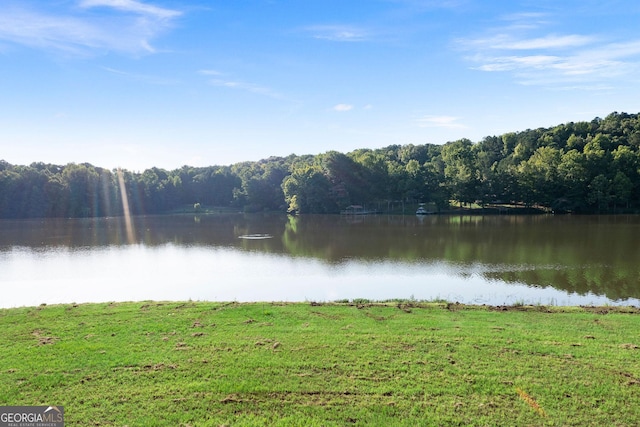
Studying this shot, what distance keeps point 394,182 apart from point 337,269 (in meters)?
61.3

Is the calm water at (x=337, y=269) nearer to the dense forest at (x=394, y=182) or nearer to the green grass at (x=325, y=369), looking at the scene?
the green grass at (x=325, y=369)

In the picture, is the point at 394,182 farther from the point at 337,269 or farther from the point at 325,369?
the point at 325,369

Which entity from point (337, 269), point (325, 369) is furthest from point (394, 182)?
point (325, 369)

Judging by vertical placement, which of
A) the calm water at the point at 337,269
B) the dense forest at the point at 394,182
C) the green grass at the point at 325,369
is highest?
the dense forest at the point at 394,182

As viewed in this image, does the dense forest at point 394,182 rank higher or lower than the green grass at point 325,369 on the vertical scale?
higher

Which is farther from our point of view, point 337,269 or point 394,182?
point 394,182

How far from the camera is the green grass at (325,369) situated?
6438 mm

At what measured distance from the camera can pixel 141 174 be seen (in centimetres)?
10550

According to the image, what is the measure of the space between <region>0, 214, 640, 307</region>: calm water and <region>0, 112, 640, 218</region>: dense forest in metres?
32.3

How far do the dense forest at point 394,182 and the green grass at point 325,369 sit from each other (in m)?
67.7

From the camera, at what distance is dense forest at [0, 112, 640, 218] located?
228 ft

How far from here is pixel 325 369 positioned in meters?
7.91

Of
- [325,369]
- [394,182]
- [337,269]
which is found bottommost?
[337,269]

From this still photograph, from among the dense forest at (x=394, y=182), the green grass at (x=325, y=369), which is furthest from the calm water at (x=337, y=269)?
the dense forest at (x=394, y=182)
